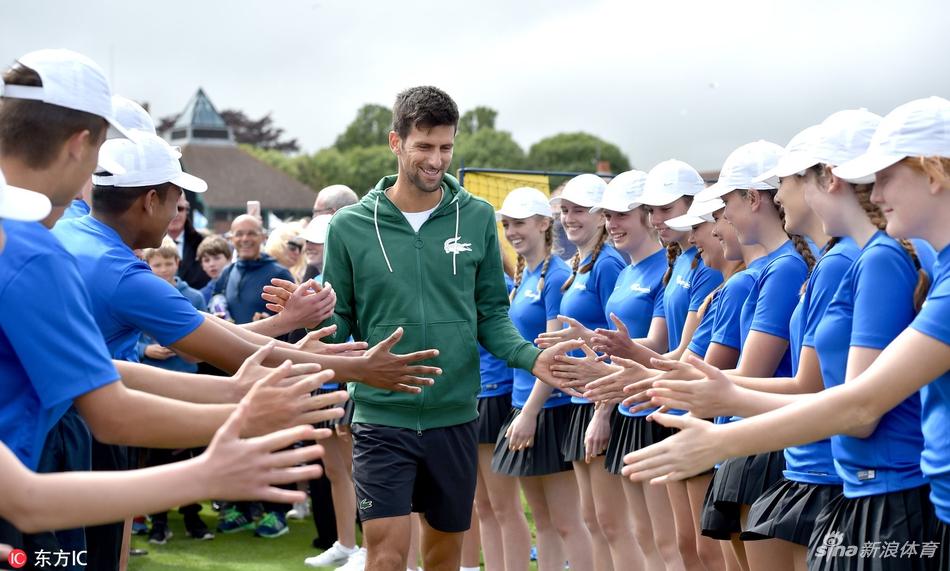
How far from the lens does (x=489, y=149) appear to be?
84.4m

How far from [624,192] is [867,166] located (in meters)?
3.26

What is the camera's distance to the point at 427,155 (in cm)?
533

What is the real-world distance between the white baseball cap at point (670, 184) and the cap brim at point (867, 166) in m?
2.71

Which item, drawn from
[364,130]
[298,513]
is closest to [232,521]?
[298,513]

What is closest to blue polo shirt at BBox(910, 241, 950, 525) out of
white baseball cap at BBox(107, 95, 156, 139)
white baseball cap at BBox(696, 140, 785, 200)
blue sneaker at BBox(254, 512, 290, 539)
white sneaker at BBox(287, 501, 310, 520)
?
white baseball cap at BBox(696, 140, 785, 200)

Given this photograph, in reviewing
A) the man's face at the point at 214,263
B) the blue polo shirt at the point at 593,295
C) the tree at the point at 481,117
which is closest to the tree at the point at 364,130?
the tree at the point at 481,117

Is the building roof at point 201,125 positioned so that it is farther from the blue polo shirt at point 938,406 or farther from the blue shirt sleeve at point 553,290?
the blue polo shirt at point 938,406

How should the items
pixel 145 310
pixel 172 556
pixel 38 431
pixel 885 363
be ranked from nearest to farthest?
pixel 38 431, pixel 885 363, pixel 145 310, pixel 172 556

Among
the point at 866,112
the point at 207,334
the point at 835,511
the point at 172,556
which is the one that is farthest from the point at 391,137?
the point at 172,556

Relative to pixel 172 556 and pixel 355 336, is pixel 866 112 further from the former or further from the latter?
pixel 172 556

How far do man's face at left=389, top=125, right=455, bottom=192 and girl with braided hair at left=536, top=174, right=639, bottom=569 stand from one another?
127 cm

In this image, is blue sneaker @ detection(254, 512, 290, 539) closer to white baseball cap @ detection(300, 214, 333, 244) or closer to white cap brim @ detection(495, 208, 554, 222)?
white baseball cap @ detection(300, 214, 333, 244)

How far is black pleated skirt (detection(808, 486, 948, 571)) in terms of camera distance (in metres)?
3.39

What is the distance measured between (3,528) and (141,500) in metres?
0.99
